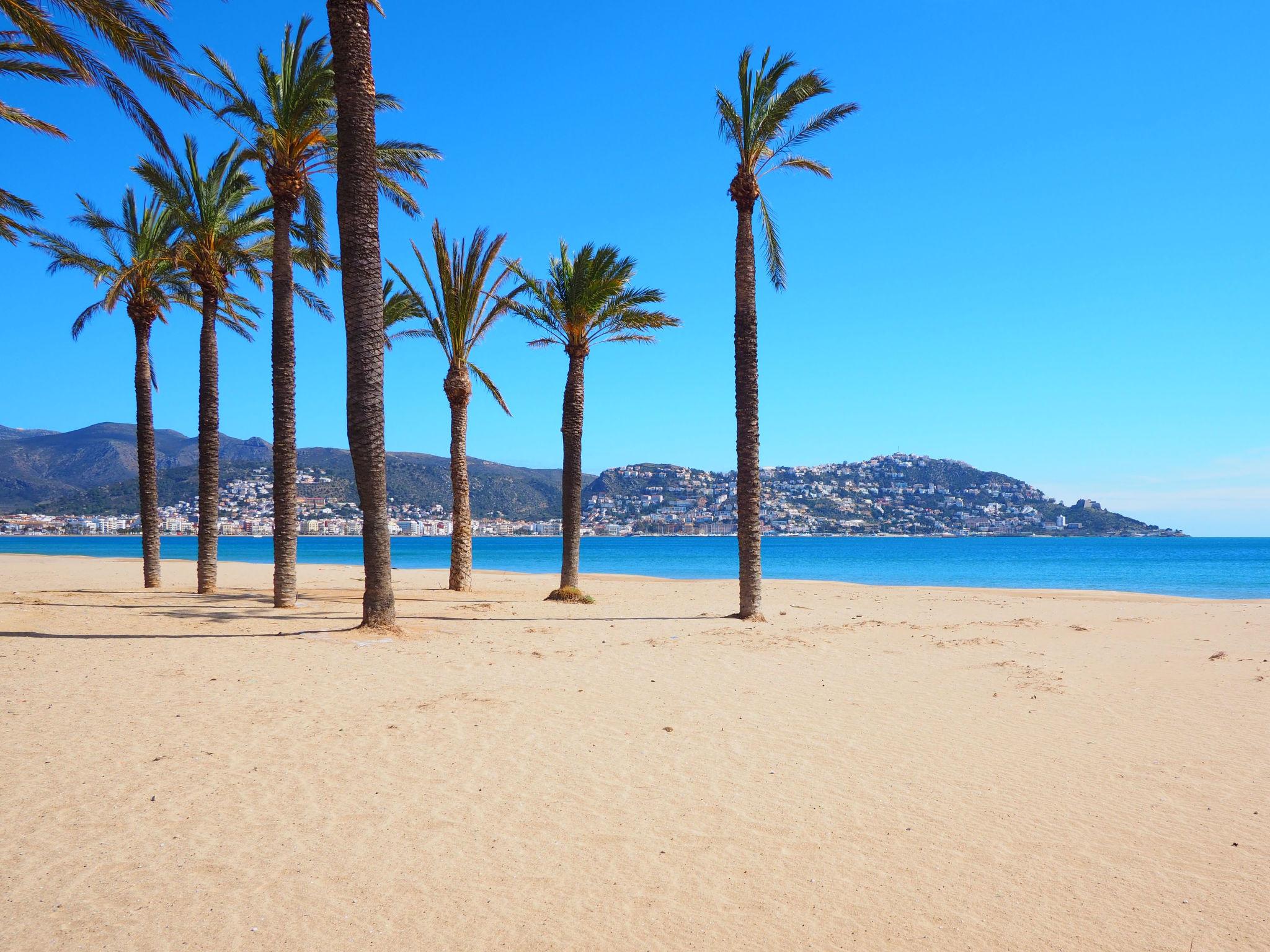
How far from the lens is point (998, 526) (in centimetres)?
16112

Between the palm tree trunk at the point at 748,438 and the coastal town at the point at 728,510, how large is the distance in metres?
127

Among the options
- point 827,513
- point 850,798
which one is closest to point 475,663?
point 850,798

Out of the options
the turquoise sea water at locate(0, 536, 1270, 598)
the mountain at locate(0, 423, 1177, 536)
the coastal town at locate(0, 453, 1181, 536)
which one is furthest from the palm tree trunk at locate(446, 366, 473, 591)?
the mountain at locate(0, 423, 1177, 536)

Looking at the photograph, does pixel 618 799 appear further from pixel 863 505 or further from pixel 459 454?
pixel 863 505

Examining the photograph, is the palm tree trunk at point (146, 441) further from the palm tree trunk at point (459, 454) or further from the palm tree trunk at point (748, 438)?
the palm tree trunk at point (748, 438)

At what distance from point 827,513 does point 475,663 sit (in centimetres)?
16041

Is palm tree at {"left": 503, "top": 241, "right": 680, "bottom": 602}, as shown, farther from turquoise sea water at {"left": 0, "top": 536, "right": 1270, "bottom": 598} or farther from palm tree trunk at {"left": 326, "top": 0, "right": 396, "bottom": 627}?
turquoise sea water at {"left": 0, "top": 536, "right": 1270, "bottom": 598}

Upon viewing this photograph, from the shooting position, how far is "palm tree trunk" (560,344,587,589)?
18344 mm

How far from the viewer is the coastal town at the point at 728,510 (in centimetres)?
14738

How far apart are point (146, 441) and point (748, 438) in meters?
16.3

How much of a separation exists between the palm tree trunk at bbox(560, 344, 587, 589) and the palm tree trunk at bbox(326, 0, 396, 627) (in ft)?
23.3

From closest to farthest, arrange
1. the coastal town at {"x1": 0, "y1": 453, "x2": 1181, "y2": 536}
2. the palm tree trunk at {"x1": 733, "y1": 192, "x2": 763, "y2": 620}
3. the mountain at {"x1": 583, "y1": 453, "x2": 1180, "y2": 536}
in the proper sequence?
the palm tree trunk at {"x1": 733, "y1": 192, "x2": 763, "y2": 620} < the coastal town at {"x1": 0, "y1": 453, "x2": 1181, "y2": 536} < the mountain at {"x1": 583, "y1": 453, "x2": 1180, "y2": 536}

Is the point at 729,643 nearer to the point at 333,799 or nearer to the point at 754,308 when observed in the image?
the point at 754,308

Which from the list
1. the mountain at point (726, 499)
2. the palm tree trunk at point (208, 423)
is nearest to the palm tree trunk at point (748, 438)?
the palm tree trunk at point (208, 423)
